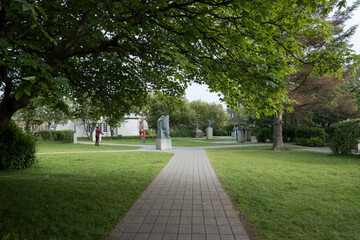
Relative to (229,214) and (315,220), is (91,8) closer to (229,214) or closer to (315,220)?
(229,214)

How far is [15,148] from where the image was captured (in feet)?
30.4

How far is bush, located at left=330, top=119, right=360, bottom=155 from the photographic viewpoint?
42.7 feet

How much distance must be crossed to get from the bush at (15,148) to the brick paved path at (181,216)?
226 inches

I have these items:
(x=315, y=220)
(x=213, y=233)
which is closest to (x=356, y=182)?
(x=315, y=220)

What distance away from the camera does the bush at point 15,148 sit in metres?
9.01

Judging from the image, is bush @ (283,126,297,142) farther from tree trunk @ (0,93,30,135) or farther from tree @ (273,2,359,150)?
tree trunk @ (0,93,30,135)

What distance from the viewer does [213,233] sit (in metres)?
3.77

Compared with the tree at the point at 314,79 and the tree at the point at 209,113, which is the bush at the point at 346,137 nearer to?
the tree at the point at 314,79

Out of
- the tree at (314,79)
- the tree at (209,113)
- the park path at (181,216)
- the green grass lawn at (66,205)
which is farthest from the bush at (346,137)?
the tree at (209,113)

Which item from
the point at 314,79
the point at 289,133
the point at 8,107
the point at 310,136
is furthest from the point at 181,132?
the point at 8,107

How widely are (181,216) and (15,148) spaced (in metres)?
7.78

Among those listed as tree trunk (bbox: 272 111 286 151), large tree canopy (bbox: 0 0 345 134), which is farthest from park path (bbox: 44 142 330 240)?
tree trunk (bbox: 272 111 286 151)

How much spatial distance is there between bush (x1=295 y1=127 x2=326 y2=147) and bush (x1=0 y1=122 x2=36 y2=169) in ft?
68.2

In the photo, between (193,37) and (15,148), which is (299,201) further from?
(15,148)
